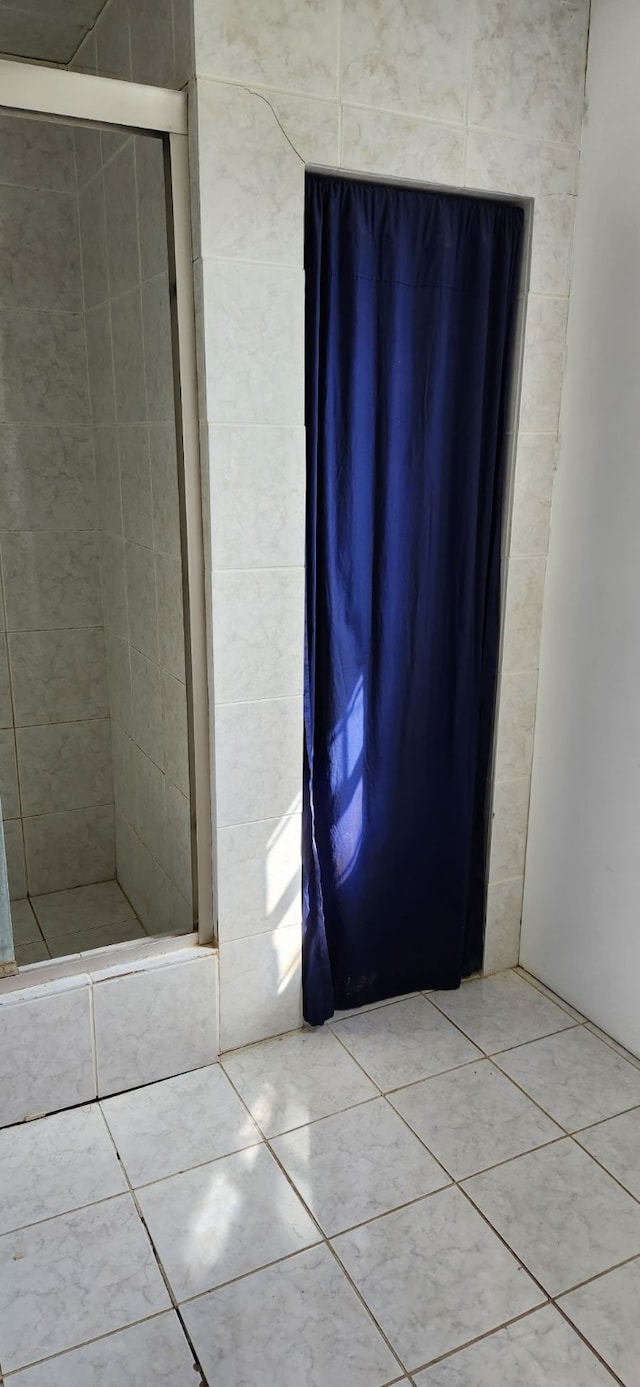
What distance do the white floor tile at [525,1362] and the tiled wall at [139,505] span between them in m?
1.07

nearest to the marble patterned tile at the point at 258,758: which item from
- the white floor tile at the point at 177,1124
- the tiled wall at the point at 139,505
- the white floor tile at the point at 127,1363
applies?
the tiled wall at the point at 139,505

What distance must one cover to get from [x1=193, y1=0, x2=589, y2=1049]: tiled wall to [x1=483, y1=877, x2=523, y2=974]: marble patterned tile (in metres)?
0.59

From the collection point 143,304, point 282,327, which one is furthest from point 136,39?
point 282,327

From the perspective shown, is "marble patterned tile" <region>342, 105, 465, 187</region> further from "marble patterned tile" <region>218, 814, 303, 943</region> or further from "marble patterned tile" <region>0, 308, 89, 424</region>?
"marble patterned tile" <region>218, 814, 303, 943</region>

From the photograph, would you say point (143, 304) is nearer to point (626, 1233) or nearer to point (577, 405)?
point (577, 405)

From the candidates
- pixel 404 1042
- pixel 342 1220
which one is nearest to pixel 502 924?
pixel 404 1042

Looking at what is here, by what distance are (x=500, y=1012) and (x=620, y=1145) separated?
0.48 m

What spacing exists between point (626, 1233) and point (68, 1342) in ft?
3.28

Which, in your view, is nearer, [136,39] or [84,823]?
[136,39]

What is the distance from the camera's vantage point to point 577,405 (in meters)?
2.21

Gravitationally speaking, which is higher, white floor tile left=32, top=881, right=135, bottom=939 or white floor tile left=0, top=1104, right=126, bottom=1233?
white floor tile left=0, top=1104, right=126, bottom=1233

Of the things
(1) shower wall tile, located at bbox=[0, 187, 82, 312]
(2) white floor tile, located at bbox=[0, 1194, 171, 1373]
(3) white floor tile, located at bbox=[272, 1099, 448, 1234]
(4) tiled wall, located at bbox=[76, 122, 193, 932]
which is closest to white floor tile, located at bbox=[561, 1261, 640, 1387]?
(3) white floor tile, located at bbox=[272, 1099, 448, 1234]

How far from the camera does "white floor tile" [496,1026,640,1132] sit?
2.06 metres

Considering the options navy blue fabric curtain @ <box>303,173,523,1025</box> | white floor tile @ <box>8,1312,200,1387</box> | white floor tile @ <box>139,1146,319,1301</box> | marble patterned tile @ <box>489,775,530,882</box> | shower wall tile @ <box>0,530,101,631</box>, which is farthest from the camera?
shower wall tile @ <box>0,530,101,631</box>
